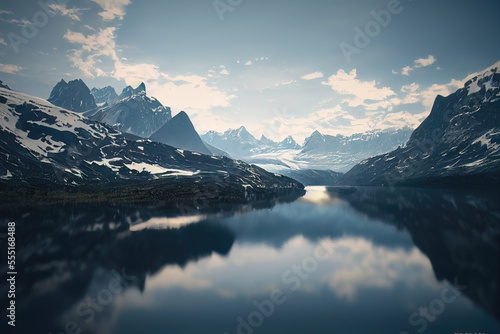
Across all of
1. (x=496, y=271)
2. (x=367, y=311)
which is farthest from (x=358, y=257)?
(x=367, y=311)

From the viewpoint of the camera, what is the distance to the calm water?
51.5 meters

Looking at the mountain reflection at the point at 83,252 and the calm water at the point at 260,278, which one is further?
the mountain reflection at the point at 83,252

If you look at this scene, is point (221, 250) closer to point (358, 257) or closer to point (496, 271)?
point (358, 257)

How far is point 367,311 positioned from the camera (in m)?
54.8

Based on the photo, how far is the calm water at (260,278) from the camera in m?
51.5

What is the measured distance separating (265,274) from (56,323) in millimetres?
49036

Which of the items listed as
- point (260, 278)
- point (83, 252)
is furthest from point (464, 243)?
point (83, 252)

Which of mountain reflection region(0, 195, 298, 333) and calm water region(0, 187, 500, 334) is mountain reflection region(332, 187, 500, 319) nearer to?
calm water region(0, 187, 500, 334)

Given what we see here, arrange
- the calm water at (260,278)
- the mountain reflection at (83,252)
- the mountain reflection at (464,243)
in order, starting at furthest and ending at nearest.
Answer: the mountain reflection at (464,243), the mountain reflection at (83,252), the calm water at (260,278)

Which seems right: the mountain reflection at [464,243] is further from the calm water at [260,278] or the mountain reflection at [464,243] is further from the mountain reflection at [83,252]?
the mountain reflection at [83,252]

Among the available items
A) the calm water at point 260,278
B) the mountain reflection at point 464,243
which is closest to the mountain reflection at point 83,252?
the calm water at point 260,278

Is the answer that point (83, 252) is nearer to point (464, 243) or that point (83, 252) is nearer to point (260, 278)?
point (260, 278)


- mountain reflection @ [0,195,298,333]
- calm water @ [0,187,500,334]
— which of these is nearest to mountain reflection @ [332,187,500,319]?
calm water @ [0,187,500,334]

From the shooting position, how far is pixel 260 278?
7612 centimetres
